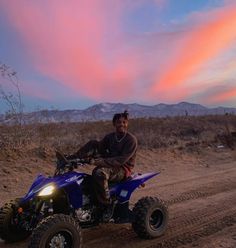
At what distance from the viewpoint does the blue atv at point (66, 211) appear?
6145mm

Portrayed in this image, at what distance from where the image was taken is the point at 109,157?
24.8 ft

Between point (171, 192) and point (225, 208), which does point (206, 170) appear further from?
point (225, 208)

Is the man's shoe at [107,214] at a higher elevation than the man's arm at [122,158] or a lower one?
lower

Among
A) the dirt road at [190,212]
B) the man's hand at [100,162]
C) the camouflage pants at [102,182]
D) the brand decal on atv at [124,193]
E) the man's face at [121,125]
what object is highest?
the man's face at [121,125]

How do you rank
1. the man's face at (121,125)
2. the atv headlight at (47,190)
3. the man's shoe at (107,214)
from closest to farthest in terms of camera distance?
the atv headlight at (47,190)
the man's shoe at (107,214)
the man's face at (121,125)

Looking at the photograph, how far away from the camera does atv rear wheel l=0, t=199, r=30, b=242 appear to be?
6785 mm

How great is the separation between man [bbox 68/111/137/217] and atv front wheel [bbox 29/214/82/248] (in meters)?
0.84

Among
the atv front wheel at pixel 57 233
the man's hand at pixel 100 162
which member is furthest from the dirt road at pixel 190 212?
the man's hand at pixel 100 162

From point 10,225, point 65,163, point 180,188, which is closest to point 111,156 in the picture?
point 65,163

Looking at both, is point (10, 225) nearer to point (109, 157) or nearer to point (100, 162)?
point (100, 162)

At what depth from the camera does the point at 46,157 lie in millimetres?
14180

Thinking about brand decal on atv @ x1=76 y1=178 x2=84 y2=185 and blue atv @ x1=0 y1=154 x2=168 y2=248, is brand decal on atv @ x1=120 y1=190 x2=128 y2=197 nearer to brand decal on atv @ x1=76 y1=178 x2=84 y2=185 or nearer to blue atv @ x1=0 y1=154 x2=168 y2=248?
blue atv @ x1=0 y1=154 x2=168 y2=248

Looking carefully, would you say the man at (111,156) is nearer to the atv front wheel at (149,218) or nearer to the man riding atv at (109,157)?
the man riding atv at (109,157)

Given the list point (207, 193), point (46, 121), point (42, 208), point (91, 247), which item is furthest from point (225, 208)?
point (46, 121)
